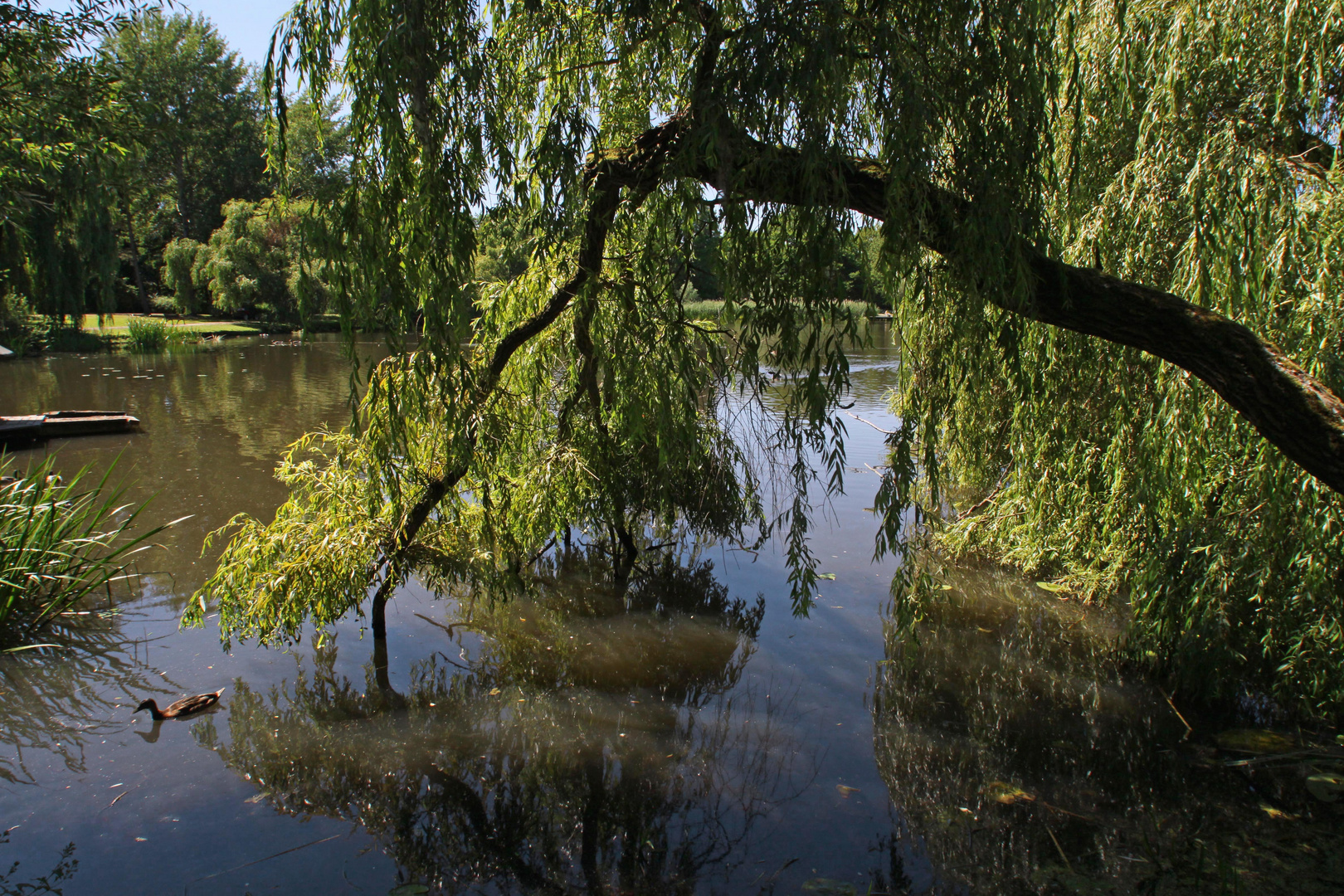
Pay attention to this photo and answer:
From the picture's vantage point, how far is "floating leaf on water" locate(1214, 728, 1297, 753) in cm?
463

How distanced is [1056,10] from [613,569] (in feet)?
17.5

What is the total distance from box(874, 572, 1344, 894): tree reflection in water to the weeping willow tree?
2.32ft

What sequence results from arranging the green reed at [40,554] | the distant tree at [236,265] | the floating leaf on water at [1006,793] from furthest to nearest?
the distant tree at [236,265] < the green reed at [40,554] < the floating leaf on water at [1006,793]

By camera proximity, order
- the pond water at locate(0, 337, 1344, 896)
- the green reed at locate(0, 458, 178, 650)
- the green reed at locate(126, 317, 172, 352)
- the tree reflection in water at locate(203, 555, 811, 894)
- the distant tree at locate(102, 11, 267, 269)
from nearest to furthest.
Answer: the pond water at locate(0, 337, 1344, 896) → the tree reflection in water at locate(203, 555, 811, 894) → the green reed at locate(0, 458, 178, 650) → the green reed at locate(126, 317, 172, 352) → the distant tree at locate(102, 11, 267, 269)

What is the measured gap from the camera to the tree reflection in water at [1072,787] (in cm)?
366

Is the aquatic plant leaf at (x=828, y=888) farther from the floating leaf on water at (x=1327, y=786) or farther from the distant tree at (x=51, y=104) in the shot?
the distant tree at (x=51, y=104)

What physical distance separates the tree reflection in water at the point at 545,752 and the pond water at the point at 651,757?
0.02 meters

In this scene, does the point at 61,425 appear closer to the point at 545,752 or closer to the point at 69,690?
the point at 69,690

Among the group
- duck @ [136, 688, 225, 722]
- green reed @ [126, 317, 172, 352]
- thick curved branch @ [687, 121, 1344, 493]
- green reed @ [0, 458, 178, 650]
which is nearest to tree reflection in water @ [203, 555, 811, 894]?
duck @ [136, 688, 225, 722]

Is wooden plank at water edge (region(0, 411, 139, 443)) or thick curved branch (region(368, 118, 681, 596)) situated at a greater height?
thick curved branch (region(368, 118, 681, 596))

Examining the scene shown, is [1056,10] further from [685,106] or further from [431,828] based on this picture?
[431,828]

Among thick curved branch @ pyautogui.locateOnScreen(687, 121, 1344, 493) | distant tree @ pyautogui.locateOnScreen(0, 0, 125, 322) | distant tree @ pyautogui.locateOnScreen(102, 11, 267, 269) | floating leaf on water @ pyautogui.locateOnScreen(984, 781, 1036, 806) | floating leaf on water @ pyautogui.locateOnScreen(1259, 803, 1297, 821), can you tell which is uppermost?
distant tree @ pyautogui.locateOnScreen(102, 11, 267, 269)

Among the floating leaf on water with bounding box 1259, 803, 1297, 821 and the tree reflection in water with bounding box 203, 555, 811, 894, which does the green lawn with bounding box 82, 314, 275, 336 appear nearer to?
the tree reflection in water with bounding box 203, 555, 811, 894

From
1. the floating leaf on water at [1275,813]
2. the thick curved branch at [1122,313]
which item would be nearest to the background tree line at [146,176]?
the thick curved branch at [1122,313]
